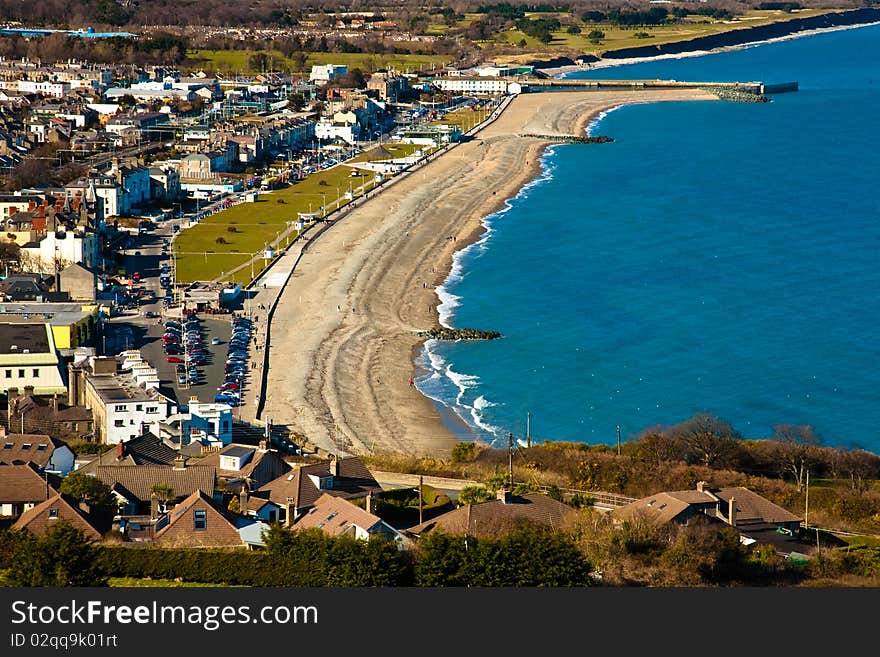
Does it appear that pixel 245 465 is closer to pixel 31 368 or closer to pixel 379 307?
pixel 31 368

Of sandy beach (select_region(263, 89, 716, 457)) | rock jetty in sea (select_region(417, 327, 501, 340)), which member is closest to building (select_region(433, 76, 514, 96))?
sandy beach (select_region(263, 89, 716, 457))

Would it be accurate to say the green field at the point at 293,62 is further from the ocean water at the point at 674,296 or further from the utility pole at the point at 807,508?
the utility pole at the point at 807,508

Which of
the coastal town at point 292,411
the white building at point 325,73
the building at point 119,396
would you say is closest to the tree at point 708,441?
the coastal town at point 292,411

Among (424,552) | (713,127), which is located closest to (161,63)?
(713,127)

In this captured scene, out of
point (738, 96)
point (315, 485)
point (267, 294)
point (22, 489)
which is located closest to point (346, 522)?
point (315, 485)

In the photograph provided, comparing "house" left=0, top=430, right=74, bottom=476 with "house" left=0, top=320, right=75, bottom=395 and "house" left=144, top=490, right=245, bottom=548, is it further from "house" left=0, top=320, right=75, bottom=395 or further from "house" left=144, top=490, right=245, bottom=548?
"house" left=0, top=320, right=75, bottom=395

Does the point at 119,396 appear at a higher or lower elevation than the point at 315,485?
lower
